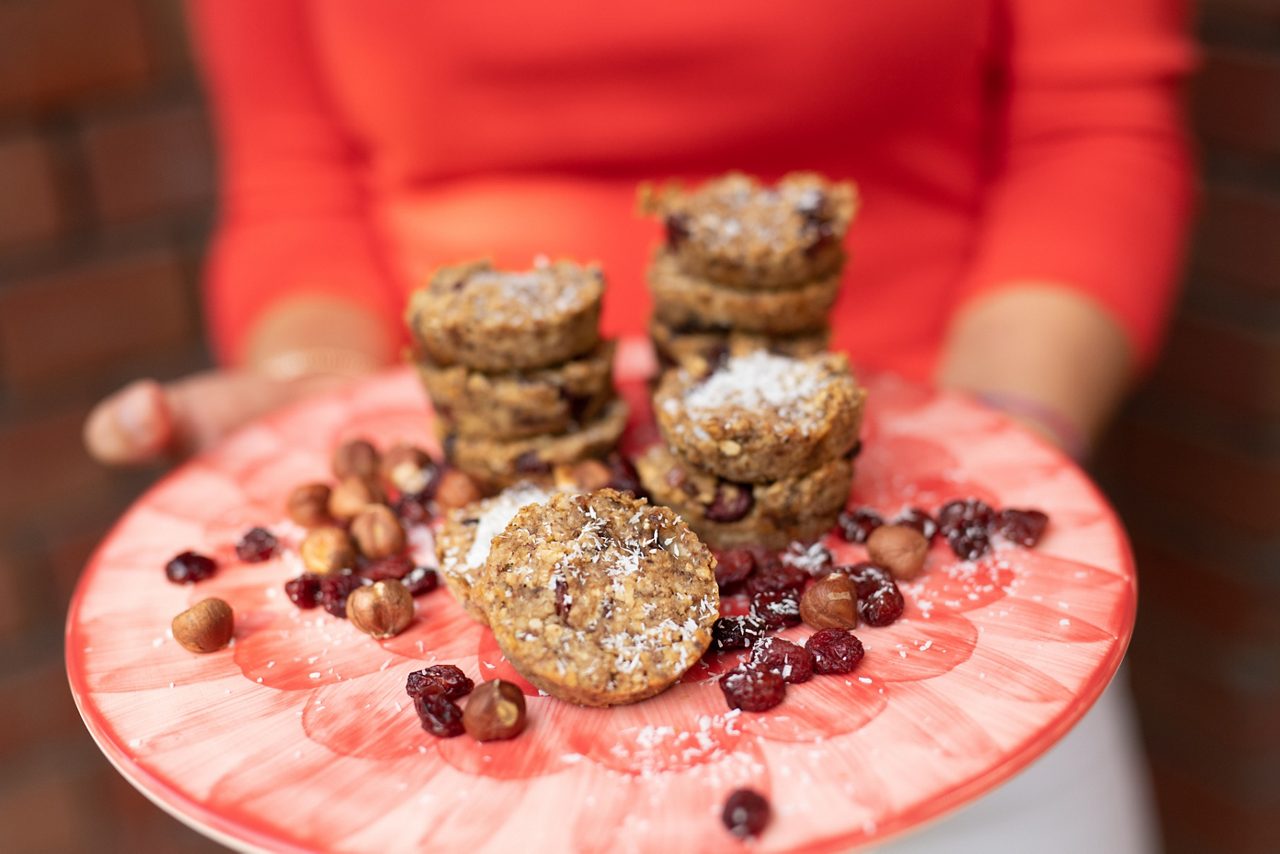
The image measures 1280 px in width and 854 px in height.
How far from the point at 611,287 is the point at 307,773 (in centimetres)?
107

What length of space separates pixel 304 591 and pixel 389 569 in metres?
0.09

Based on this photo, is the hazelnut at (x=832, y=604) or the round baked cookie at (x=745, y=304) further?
the round baked cookie at (x=745, y=304)

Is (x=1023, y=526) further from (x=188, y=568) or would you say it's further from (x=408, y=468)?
(x=188, y=568)

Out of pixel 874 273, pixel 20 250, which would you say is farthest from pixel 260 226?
pixel 874 273

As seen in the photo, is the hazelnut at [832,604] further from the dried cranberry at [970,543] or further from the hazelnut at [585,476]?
the hazelnut at [585,476]

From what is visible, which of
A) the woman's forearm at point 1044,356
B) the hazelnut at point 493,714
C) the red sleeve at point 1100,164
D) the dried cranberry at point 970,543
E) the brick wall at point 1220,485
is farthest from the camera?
the brick wall at point 1220,485

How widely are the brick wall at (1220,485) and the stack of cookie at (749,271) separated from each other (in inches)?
40.5

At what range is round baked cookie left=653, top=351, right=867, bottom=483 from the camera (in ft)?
4.00

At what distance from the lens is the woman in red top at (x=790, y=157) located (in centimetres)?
174

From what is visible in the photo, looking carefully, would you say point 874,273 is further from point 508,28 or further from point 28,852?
point 28,852

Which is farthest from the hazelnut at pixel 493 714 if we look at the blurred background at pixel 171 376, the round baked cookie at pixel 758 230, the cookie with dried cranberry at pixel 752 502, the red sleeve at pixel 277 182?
the blurred background at pixel 171 376

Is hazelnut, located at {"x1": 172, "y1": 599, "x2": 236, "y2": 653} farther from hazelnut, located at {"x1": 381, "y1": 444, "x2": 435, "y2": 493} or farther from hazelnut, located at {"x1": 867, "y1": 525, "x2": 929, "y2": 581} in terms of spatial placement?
hazelnut, located at {"x1": 867, "y1": 525, "x2": 929, "y2": 581}

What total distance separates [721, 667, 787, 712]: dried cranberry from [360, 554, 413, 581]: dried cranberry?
Answer: 1.26ft

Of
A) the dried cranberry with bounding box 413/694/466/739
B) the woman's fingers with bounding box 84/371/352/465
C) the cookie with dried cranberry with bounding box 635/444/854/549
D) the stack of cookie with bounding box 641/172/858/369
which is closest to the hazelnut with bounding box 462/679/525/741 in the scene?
the dried cranberry with bounding box 413/694/466/739
